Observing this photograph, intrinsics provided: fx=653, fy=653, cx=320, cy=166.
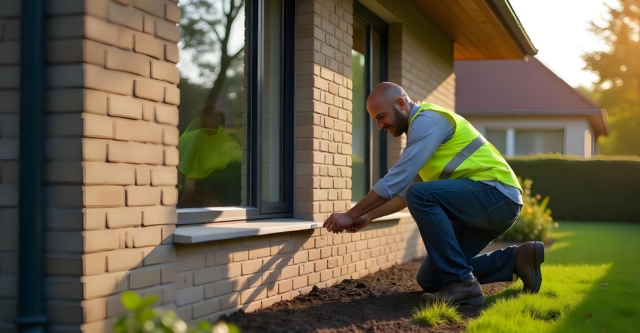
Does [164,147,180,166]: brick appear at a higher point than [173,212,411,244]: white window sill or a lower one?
higher

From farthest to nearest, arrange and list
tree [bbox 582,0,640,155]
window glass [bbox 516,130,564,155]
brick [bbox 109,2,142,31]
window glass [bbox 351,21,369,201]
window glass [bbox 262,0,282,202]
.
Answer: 1. tree [bbox 582,0,640,155]
2. window glass [bbox 516,130,564,155]
3. window glass [bbox 351,21,369,201]
4. window glass [bbox 262,0,282,202]
5. brick [bbox 109,2,142,31]

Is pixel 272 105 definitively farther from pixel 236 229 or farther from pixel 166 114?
pixel 166 114

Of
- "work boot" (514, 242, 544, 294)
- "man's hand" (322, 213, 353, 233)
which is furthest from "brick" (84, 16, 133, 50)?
"work boot" (514, 242, 544, 294)

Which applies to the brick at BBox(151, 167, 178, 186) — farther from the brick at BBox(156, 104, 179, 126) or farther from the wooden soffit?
the wooden soffit

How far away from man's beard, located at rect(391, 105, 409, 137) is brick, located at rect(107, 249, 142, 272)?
6.41 feet

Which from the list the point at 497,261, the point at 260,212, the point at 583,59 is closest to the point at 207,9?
the point at 260,212

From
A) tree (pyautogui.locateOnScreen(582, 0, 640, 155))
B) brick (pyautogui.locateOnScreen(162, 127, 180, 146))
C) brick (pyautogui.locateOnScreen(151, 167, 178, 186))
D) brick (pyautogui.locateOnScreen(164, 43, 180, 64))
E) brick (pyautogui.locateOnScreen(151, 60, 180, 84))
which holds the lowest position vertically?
brick (pyautogui.locateOnScreen(151, 167, 178, 186))

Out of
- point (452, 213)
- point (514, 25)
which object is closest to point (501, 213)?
point (452, 213)

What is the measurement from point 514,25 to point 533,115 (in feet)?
49.1

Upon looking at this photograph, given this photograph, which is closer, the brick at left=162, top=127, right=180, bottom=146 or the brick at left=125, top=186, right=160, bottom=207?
the brick at left=125, top=186, right=160, bottom=207

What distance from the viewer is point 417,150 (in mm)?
4039

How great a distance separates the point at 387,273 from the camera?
19.7 feet

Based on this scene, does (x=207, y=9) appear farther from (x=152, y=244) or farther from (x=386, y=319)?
(x=386, y=319)

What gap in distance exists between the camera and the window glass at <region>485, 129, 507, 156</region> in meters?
22.4
